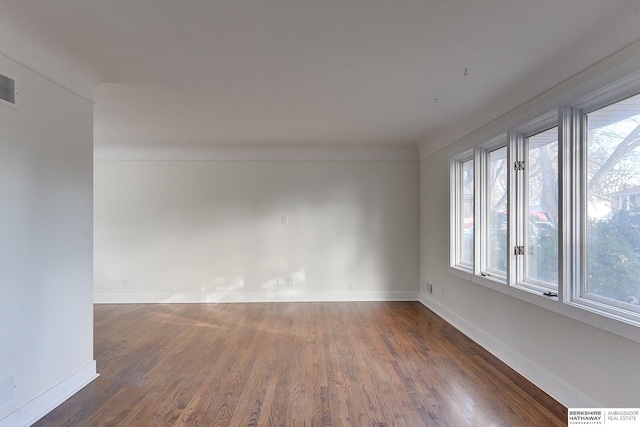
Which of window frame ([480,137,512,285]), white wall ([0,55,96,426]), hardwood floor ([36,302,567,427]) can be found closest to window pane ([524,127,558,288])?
window frame ([480,137,512,285])

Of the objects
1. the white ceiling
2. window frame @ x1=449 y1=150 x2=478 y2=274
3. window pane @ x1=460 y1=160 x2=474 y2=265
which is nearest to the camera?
the white ceiling

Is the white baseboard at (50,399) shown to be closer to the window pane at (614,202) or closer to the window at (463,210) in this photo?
the window pane at (614,202)

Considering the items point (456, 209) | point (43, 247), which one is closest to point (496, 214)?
point (456, 209)

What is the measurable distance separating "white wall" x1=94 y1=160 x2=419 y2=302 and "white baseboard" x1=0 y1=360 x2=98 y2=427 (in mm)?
2669

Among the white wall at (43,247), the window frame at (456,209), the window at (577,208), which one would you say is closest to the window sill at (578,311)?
the window at (577,208)

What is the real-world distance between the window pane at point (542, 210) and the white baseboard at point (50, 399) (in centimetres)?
374

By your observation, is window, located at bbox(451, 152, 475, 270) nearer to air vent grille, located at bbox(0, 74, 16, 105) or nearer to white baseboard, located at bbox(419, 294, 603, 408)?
white baseboard, located at bbox(419, 294, 603, 408)

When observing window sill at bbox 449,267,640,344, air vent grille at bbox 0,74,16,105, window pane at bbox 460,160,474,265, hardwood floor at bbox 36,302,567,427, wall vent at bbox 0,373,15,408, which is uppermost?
air vent grille at bbox 0,74,16,105

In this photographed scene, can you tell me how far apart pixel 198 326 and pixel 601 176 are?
419 centimetres

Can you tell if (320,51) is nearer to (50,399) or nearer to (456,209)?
(456,209)

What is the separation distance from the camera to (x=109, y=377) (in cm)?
280

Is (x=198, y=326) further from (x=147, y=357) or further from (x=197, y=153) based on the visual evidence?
(x=197, y=153)

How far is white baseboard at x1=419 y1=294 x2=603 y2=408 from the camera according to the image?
2255mm

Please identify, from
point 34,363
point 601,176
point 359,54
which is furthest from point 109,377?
point 601,176
